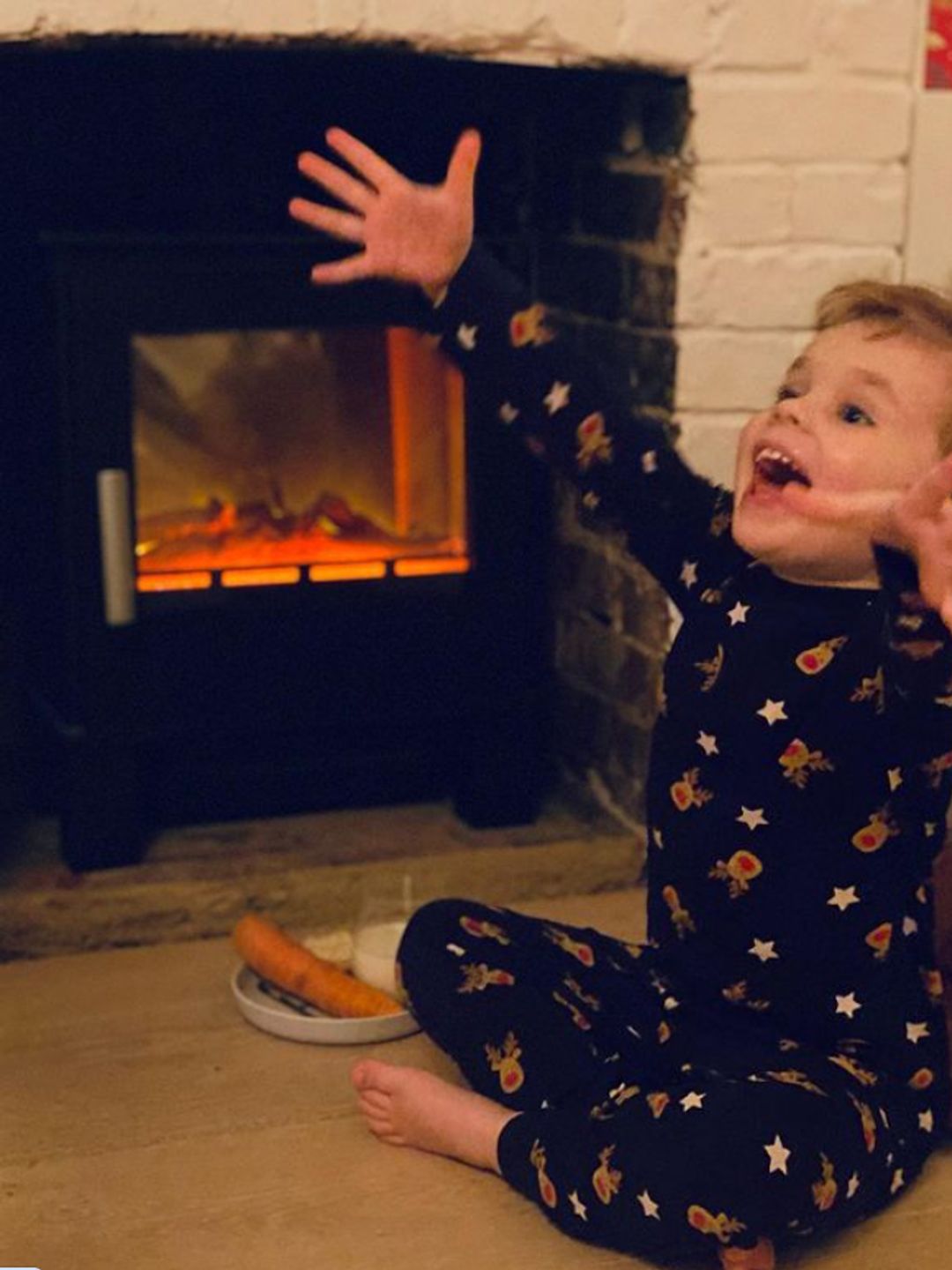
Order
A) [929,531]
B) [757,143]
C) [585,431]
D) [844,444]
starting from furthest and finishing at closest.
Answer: [757,143]
[585,431]
[844,444]
[929,531]

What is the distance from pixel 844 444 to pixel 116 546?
0.73 meters

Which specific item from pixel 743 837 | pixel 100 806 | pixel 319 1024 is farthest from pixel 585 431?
pixel 100 806

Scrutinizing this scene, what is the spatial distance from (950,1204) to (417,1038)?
0.45 meters

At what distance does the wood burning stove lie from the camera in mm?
1693

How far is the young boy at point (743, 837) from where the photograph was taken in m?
1.21

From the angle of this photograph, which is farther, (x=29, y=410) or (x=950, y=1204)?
(x=29, y=410)

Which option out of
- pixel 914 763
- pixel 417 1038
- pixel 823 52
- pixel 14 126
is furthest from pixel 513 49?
pixel 417 1038

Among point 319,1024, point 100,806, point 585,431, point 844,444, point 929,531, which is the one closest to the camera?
point 929,531

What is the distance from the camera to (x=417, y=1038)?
5.02 ft

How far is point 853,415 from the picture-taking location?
1.26m

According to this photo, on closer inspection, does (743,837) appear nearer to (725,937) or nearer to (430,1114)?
(725,937)

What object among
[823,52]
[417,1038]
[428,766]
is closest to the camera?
[417,1038]

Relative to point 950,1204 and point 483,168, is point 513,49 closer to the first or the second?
point 483,168

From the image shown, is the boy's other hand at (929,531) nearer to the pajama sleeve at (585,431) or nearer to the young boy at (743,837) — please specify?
the young boy at (743,837)
